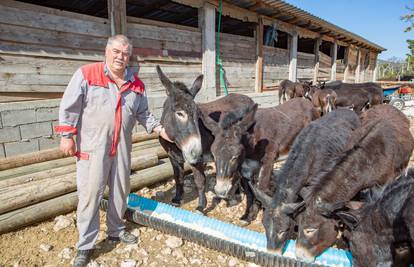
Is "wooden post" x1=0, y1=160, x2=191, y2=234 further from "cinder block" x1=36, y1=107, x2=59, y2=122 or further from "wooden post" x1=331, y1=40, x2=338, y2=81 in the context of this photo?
"wooden post" x1=331, y1=40, x2=338, y2=81

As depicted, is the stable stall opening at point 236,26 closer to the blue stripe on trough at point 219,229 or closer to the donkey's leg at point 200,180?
the donkey's leg at point 200,180

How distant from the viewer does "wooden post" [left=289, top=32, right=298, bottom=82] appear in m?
13.5

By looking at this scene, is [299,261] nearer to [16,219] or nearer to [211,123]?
Result: [211,123]

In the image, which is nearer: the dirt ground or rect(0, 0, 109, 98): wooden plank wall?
the dirt ground

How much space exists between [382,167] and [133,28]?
6594mm

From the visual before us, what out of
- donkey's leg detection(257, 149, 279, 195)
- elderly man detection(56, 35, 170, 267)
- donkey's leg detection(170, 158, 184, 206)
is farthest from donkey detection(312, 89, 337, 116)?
elderly man detection(56, 35, 170, 267)

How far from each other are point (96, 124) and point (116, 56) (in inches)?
32.7

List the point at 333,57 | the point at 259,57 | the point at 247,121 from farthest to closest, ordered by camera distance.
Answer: the point at 333,57 < the point at 259,57 < the point at 247,121

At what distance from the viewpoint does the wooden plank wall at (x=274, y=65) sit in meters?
12.0

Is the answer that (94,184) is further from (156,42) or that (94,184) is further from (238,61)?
(238,61)

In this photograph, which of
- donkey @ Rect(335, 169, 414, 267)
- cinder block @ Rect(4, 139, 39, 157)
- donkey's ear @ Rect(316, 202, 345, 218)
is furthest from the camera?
cinder block @ Rect(4, 139, 39, 157)

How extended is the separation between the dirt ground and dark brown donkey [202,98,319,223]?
2.80 feet

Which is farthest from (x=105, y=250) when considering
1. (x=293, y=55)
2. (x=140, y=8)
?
(x=293, y=55)

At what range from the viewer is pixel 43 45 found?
5645mm
